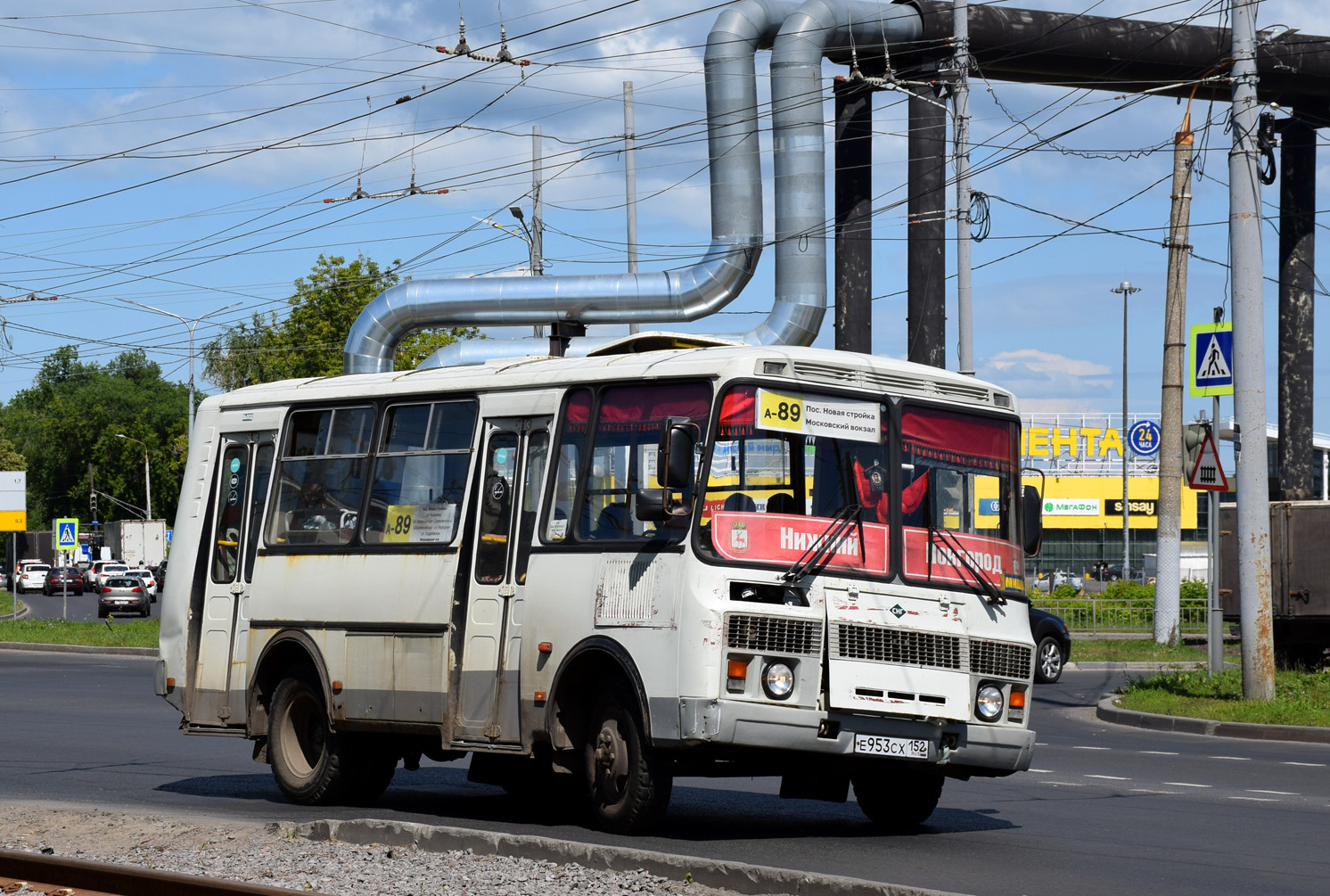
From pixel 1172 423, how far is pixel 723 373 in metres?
24.6

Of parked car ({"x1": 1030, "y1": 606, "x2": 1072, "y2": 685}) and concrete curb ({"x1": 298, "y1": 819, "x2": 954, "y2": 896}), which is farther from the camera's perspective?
parked car ({"x1": 1030, "y1": 606, "x2": 1072, "y2": 685})

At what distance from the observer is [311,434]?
13203 mm

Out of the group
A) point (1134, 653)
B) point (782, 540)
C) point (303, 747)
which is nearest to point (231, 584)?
point (303, 747)

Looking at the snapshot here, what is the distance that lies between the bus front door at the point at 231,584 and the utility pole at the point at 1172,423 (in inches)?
866

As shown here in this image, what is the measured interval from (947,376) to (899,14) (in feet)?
63.8

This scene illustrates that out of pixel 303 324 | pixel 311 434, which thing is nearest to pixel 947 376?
pixel 311 434

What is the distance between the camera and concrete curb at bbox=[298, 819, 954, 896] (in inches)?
303

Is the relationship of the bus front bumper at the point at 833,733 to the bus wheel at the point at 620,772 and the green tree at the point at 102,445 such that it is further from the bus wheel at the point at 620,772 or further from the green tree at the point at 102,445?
the green tree at the point at 102,445

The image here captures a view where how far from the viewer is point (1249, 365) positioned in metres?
20.5

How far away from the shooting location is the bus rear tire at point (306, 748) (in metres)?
12.5

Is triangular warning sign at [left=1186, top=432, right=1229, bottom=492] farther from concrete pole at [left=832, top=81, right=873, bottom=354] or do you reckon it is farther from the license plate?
the license plate

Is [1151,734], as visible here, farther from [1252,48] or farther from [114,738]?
[114,738]

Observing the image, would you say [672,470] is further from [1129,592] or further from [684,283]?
[1129,592]

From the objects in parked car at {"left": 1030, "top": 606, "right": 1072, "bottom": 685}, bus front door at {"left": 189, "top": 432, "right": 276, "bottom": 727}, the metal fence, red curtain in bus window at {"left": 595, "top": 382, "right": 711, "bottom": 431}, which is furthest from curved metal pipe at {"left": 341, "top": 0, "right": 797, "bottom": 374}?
red curtain in bus window at {"left": 595, "top": 382, "right": 711, "bottom": 431}
